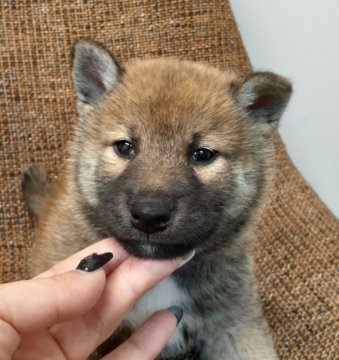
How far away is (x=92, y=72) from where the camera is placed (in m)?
1.63

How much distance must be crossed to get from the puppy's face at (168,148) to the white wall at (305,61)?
1.09 meters

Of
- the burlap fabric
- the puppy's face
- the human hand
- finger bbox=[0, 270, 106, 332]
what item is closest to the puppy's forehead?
the puppy's face

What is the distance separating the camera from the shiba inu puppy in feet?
4.33

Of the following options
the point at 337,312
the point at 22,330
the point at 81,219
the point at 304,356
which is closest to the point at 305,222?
the point at 337,312

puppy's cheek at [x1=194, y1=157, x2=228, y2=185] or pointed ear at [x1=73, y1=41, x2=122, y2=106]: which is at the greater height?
pointed ear at [x1=73, y1=41, x2=122, y2=106]

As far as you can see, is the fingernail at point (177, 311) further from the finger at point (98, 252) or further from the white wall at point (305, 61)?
the white wall at point (305, 61)

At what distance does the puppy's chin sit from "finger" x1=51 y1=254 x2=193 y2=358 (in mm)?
45

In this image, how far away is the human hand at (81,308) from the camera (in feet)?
3.37

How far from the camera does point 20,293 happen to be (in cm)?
103

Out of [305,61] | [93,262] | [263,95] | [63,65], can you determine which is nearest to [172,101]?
[263,95]

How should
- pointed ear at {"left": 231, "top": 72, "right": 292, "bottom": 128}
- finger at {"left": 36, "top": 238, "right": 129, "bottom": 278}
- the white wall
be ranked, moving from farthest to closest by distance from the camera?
the white wall
pointed ear at {"left": 231, "top": 72, "right": 292, "bottom": 128}
finger at {"left": 36, "top": 238, "right": 129, "bottom": 278}

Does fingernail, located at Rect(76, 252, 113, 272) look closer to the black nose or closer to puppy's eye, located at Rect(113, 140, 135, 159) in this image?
the black nose

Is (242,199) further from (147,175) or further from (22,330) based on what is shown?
(22,330)

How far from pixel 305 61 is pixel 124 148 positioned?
1.56 m
